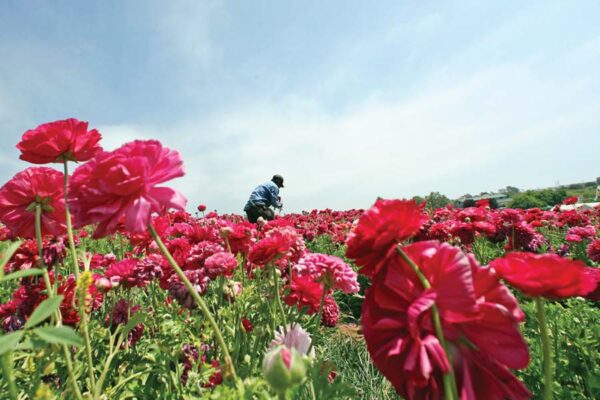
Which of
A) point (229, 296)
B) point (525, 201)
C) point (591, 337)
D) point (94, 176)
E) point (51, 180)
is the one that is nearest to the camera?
point (94, 176)

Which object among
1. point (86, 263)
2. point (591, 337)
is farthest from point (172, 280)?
point (591, 337)

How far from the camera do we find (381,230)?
0.52 metres

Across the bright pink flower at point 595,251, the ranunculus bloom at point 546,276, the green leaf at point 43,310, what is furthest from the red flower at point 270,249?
the bright pink flower at point 595,251

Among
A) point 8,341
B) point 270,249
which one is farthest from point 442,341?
point 270,249

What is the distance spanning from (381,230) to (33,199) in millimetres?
971

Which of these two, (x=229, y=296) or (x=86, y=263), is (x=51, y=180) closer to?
(x=86, y=263)

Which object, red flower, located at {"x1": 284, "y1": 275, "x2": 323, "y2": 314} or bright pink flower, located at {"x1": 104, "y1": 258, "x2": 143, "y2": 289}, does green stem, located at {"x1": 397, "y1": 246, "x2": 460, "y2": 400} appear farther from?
bright pink flower, located at {"x1": 104, "y1": 258, "x2": 143, "y2": 289}

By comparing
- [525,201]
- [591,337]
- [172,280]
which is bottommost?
[525,201]

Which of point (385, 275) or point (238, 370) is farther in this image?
point (238, 370)

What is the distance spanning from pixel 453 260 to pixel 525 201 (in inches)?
1016

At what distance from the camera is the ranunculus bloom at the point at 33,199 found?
0.92 meters

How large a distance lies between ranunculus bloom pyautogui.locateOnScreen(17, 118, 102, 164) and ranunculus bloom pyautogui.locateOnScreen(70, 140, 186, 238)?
31 centimetres

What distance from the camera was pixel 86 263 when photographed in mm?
946

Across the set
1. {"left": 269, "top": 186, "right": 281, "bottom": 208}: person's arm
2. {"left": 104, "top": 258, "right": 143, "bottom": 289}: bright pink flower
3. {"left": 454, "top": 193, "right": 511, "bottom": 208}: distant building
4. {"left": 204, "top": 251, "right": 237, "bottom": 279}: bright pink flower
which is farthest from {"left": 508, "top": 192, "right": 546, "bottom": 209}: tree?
{"left": 104, "top": 258, "right": 143, "bottom": 289}: bright pink flower
